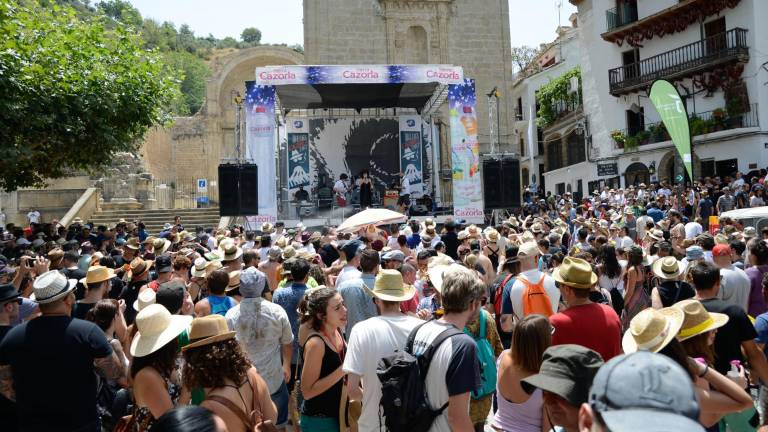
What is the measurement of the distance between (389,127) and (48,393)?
68.5 ft

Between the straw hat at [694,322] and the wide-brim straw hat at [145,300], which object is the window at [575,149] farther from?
the straw hat at [694,322]

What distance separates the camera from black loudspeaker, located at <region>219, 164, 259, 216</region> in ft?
56.6

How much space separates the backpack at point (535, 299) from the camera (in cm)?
513

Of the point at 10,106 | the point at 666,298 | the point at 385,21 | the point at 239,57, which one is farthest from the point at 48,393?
the point at 239,57

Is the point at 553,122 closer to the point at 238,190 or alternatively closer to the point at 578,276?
the point at 238,190

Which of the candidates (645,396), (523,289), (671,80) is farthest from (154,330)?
(671,80)

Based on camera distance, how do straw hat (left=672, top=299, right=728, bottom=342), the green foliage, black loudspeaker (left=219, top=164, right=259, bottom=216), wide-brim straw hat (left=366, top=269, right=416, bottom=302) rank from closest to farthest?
straw hat (left=672, top=299, right=728, bottom=342) → wide-brim straw hat (left=366, top=269, right=416, bottom=302) → black loudspeaker (left=219, top=164, right=259, bottom=216) → the green foliage

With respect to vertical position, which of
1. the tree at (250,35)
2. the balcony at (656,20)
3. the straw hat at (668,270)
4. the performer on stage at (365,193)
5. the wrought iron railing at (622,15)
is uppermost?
the tree at (250,35)

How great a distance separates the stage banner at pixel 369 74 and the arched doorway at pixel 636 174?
13888 millimetres

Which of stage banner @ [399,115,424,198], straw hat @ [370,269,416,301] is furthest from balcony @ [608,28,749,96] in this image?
straw hat @ [370,269,416,301]

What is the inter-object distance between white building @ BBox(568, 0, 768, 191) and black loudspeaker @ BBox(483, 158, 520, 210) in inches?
475

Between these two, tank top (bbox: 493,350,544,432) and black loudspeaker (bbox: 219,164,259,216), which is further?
black loudspeaker (bbox: 219,164,259,216)

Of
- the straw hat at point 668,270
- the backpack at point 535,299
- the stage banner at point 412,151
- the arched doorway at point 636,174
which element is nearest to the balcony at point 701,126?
the arched doorway at point 636,174

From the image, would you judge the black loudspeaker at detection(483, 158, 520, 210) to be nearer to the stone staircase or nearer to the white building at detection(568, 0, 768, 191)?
the stone staircase
